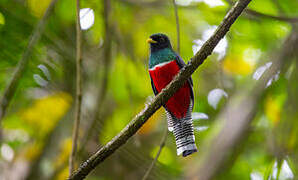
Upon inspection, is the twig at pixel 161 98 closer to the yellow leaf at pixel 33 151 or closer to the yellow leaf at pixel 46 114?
the yellow leaf at pixel 33 151

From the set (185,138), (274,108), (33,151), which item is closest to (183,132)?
(185,138)

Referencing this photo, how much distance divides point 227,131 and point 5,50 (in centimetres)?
214

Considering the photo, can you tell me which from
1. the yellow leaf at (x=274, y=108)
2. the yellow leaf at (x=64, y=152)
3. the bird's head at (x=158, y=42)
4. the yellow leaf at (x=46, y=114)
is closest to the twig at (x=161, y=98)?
the bird's head at (x=158, y=42)

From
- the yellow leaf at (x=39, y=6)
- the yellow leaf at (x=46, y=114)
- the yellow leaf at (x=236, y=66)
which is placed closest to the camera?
the yellow leaf at (x=39, y=6)

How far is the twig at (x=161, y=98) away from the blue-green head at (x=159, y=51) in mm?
1143

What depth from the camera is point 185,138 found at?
9.70ft

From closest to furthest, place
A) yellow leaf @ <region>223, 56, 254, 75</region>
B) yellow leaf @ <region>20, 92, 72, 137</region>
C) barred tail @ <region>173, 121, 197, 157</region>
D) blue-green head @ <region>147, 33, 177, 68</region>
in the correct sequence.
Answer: barred tail @ <region>173, 121, 197, 157</region>, blue-green head @ <region>147, 33, 177, 68</region>, yellow leaf @ <region>20, 92, 72, 137</region>, yellow leaf @ <region>223, 56, 254, 75</region>

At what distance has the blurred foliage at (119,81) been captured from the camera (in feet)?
12.1

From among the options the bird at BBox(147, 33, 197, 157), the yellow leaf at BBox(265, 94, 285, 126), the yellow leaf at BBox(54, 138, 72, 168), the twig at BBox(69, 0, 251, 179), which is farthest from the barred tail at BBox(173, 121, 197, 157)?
the yellow leaf at BBox(54, 138, 72, 168)

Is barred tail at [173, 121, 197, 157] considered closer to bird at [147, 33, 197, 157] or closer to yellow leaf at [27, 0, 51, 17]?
bird at [147, 33, 197, 157]

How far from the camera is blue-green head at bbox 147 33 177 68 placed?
349cm

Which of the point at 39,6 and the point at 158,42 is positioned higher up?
the point at 39,6

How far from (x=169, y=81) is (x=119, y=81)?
2.02 m

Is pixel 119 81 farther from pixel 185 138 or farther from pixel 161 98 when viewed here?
pixel 161 98
